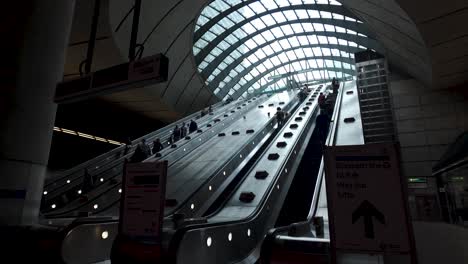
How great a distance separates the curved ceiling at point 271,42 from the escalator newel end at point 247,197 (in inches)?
806

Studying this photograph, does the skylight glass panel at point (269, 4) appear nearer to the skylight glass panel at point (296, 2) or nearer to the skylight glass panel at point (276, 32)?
the skylight glass panel at point (296, 2)

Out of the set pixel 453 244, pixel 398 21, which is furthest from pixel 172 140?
pixel 453 244

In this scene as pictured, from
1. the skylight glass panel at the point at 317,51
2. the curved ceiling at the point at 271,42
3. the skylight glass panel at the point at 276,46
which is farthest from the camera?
the skylight glass panel at the point at 317,51

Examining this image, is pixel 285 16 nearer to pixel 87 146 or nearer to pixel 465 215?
pixel 87 146

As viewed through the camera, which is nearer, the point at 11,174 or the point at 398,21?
the point at 11,174

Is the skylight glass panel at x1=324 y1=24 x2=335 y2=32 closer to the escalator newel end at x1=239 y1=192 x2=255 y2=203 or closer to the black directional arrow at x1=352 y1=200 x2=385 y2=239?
the escalator newel end at x1=239 y1=192 x2=255 y2=203

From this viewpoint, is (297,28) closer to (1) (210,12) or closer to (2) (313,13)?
(2) (313,13)

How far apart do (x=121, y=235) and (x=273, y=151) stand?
771 centimetres

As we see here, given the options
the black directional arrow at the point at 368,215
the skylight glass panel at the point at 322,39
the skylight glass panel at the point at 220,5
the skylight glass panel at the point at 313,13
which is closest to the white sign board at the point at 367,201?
the black directional arrow at the point at 368,215

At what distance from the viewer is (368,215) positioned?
2.39 m

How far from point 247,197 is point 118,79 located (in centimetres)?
396

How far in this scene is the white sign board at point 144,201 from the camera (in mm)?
3420

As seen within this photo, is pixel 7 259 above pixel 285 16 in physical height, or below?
below

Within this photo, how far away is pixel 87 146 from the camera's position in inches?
806
